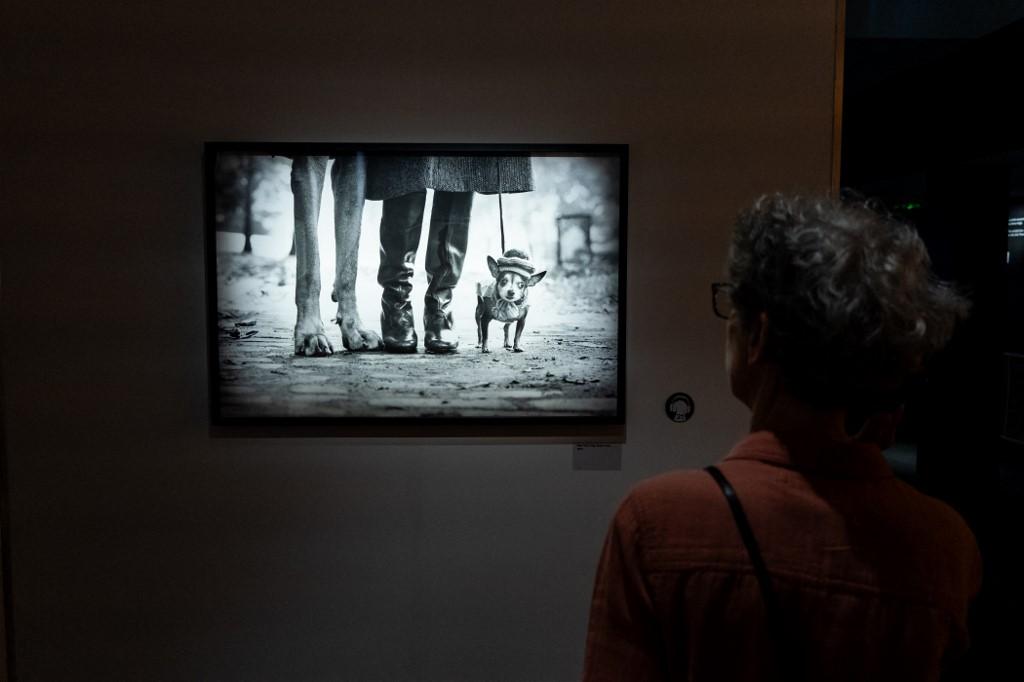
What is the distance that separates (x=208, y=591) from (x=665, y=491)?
1.97 m

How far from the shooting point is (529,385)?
2.04m

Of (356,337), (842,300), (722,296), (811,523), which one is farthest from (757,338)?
(356,337)

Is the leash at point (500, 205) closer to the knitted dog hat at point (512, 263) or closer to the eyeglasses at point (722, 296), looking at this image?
the knitted dog hat at point (512, 263)

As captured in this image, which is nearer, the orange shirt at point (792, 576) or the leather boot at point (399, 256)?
the orange shirt at point (792, 576)

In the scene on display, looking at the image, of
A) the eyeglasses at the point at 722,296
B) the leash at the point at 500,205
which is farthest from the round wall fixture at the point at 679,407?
the leash at the point at 500,205

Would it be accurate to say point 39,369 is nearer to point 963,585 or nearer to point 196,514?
point 196,514

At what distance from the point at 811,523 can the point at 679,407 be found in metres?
1.38

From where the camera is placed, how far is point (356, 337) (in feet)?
6.58

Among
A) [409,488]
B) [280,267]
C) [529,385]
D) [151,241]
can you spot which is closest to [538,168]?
[529,385]

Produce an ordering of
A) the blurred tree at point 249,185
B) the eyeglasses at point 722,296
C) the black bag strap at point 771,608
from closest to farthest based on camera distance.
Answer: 1. the black bag strap at point 771,608
2. the eyeglasses at point 722,296
3. the blurred tree at point 249,185

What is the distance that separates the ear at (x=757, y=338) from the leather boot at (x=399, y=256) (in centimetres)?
137

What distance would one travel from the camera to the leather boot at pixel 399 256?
78.4 inches

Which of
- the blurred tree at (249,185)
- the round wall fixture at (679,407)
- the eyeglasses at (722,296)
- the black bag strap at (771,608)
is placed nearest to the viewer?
the black bag strap at (771,608)

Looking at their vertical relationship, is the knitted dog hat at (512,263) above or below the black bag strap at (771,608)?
above
